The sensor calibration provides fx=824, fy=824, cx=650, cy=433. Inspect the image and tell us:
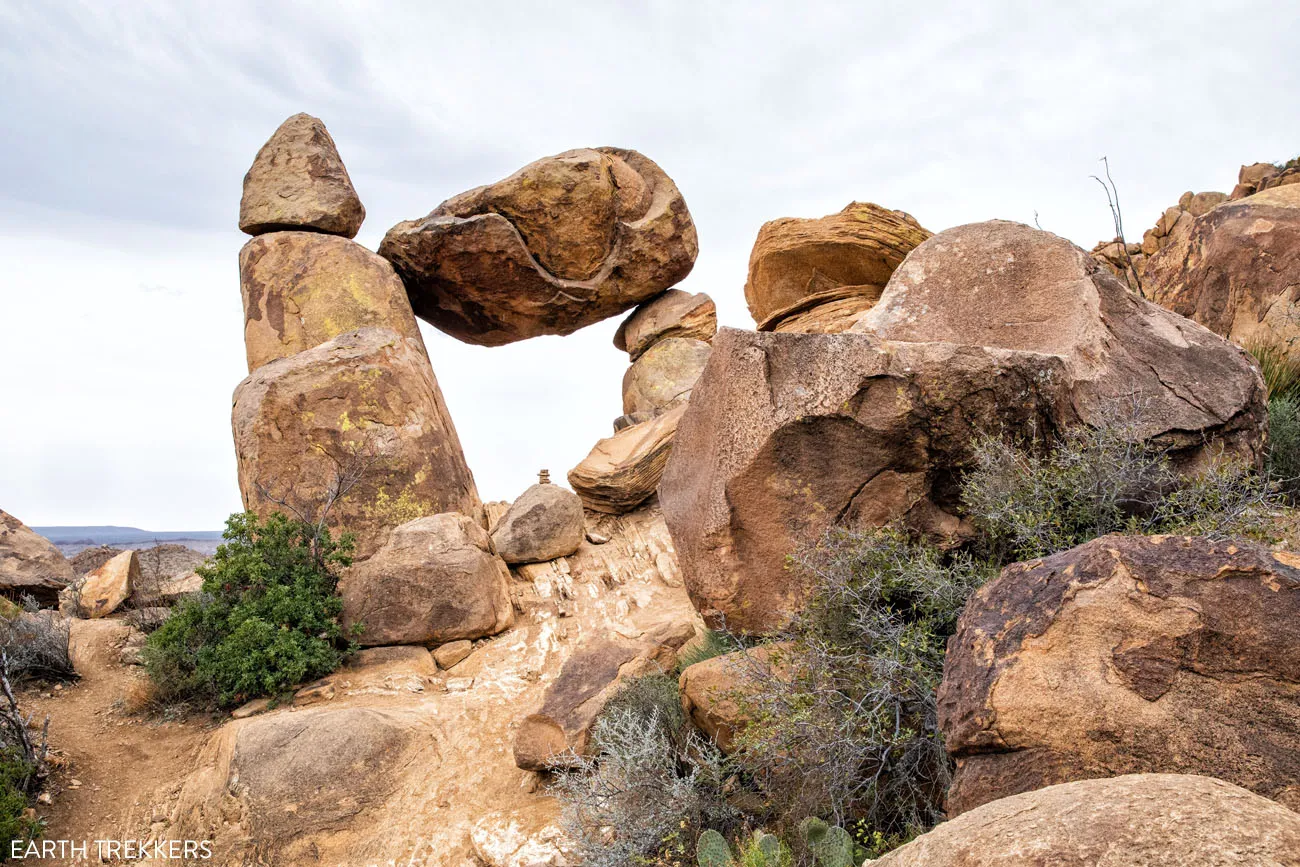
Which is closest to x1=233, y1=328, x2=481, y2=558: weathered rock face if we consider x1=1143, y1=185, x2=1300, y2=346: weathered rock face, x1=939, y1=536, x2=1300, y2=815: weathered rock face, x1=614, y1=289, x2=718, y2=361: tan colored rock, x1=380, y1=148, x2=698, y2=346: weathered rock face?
x1=380, y1=148, x2=698, y2=346: weathered rock face

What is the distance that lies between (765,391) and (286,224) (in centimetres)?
1039

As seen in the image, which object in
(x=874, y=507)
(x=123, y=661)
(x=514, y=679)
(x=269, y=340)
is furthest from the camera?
(x=269, y=340)

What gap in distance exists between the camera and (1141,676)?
2.48m

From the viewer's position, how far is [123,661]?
833 centimetres

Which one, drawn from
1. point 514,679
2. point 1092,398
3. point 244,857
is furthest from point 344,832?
point 1092,398

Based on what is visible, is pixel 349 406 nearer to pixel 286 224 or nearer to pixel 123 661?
pixel 123 661

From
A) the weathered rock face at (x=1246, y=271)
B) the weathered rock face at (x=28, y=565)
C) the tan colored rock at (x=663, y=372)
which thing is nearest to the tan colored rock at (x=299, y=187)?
the tan colored rock at (x=663, y=372)

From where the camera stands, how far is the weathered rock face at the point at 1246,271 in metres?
7.45

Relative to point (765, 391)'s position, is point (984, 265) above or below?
above

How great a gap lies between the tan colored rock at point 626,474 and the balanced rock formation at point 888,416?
4.32 metres

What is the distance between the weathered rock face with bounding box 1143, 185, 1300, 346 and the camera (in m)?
7.45

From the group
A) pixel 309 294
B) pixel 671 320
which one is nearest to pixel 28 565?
pixel 309 294

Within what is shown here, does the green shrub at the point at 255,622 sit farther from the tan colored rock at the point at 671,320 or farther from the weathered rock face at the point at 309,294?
the tan colored rock at the point at 671,320

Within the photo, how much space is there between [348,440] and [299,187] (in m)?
5.92
